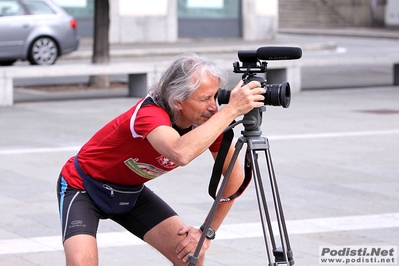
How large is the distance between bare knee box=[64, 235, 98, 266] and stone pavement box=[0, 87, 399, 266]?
1.57m

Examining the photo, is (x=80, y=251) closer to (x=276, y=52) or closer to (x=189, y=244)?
(x=189, y=244)

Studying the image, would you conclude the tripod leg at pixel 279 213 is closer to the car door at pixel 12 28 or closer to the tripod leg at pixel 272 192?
the tripod leg at pixel 272 192

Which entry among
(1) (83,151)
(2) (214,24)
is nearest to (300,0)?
(2) (214,24)

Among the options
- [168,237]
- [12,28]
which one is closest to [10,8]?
[12,28]

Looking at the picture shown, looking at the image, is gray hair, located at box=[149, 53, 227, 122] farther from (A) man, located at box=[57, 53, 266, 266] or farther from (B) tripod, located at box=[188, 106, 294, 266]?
(B) tripod, located at box=[188, 106, 294, 266]

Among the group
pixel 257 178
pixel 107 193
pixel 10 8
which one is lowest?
pixel 107 193

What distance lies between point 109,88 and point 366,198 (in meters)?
9.50

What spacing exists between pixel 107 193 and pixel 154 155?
1.08 feet

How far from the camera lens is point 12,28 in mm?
17828

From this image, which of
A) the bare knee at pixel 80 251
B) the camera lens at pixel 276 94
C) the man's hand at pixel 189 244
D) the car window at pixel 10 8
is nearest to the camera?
the camera lens at pixel 276 94

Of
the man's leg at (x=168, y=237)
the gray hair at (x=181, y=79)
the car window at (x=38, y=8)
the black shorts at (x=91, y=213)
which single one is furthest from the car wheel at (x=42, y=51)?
the gray hair at (x=181, y=79)

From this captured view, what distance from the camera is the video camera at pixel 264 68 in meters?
3.60

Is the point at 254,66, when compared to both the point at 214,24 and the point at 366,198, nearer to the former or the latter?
the point at 366,198

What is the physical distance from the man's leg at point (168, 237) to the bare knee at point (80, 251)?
0.46 metres
